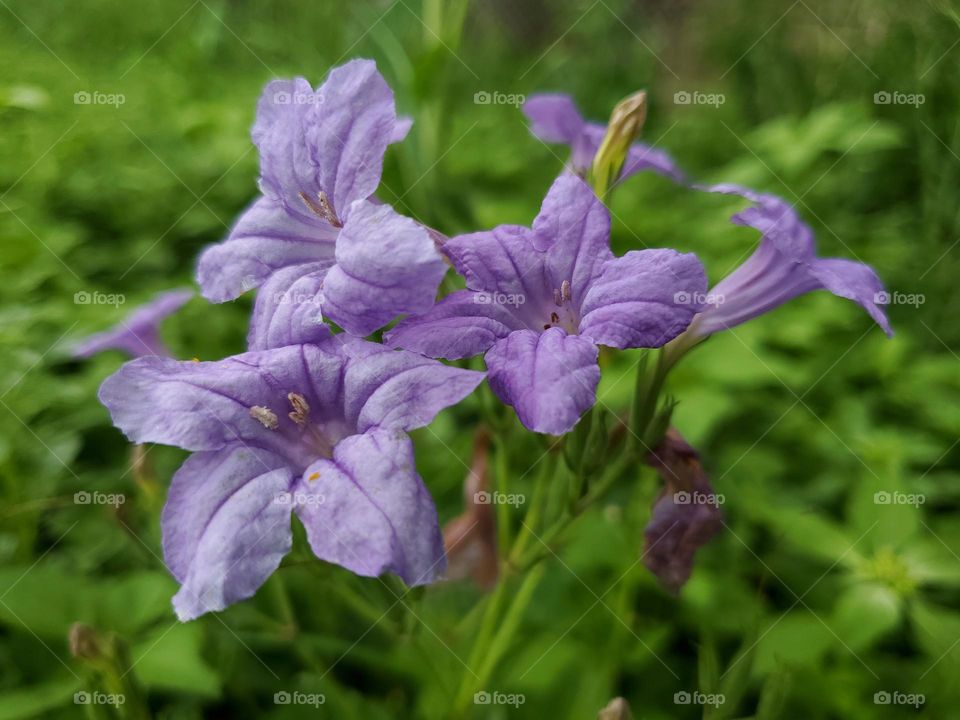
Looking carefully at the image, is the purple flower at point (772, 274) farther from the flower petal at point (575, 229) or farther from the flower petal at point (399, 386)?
the flower petal at point (399, 386)

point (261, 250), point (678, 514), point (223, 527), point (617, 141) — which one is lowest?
point (678, 514)

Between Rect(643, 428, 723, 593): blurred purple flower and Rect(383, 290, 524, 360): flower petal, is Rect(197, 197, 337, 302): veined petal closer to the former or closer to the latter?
Rect(383, 290, 524, 360): flower petal

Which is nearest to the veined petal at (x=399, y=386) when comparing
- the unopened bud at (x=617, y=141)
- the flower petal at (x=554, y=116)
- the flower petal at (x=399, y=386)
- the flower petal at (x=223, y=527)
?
the flower petal at (x=399, y=386)

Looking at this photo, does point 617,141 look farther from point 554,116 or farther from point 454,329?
point 454,329

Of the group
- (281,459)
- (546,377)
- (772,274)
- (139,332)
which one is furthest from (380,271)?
→ (139,332)

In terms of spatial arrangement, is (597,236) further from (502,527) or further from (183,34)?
(183,34)

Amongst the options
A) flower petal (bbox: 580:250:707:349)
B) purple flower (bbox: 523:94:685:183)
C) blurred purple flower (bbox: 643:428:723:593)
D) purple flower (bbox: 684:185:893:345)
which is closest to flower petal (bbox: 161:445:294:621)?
flower petal (bbox: 580:250:707:349)
